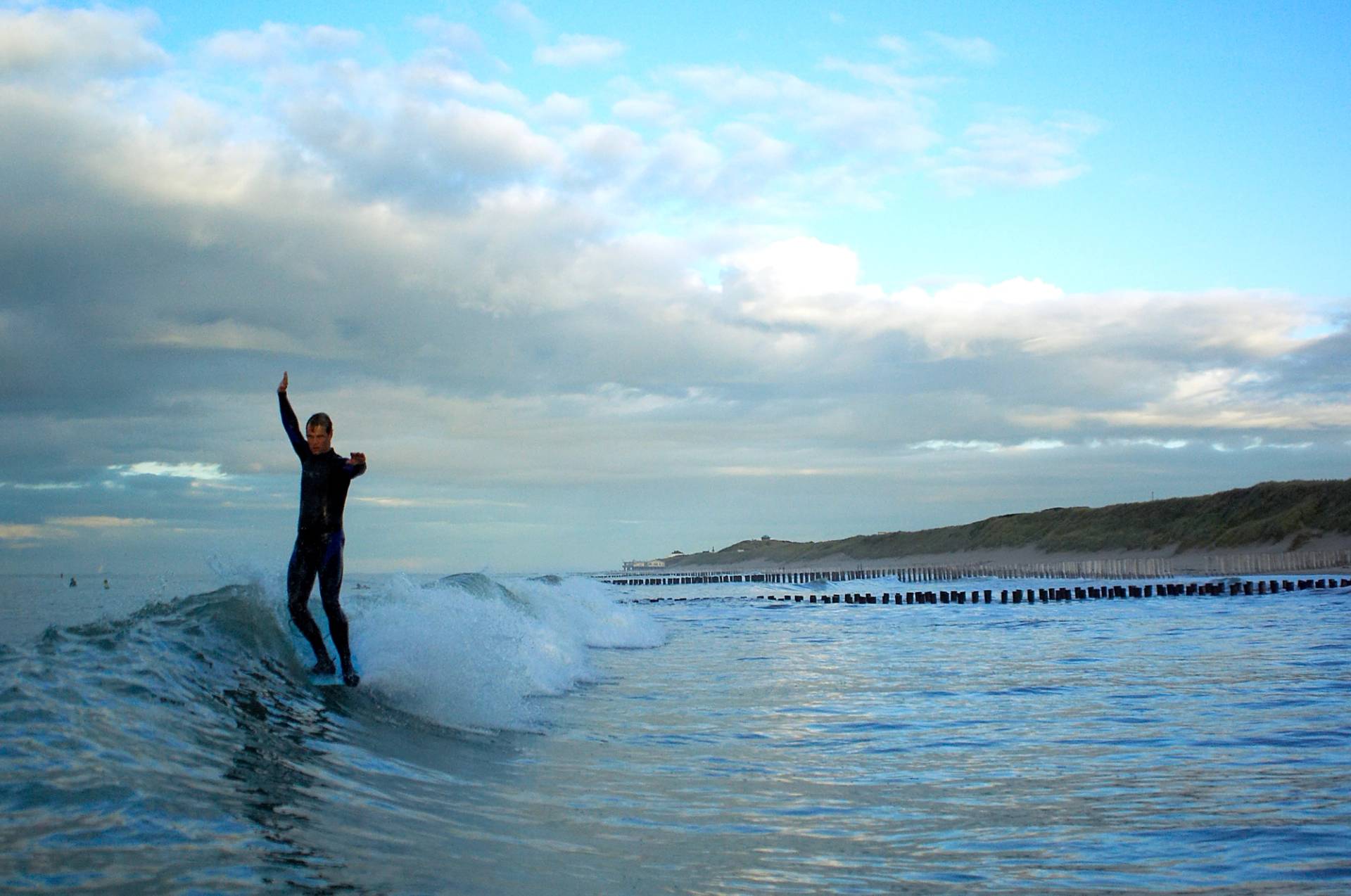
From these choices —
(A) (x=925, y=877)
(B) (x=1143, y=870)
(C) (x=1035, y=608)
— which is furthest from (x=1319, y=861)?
(C) (x=1035, y=608)

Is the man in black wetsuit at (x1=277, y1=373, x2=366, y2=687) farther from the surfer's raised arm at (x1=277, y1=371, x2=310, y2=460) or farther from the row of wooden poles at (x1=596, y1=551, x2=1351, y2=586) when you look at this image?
the row of wooden poles at (x1=596, y1=551, x2=1351, y2=586)

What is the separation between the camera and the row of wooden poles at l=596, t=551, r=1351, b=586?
64.9m

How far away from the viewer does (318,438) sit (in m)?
8.27

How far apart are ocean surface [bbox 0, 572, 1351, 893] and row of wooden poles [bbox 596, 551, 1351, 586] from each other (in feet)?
188

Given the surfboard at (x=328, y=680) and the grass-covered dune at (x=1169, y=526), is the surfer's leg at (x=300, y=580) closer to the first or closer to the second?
the surfboard at (x=328, y=680)

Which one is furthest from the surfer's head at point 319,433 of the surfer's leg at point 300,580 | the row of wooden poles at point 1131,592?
the row of wooden poles at point 1131,592

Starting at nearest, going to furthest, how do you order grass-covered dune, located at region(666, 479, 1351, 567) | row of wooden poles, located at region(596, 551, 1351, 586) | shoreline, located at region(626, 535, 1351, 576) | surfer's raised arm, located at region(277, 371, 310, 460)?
surfer's raised arm, located at region(277, 371, 310, 460) → row of wooden poles, located at region(596, 551, 1351, 586) → shoreline, located at region(626, 535, 1351, 576) → grass-covered dune, located at region(666, 479, 1351, 567)

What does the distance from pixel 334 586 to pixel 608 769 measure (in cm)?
269

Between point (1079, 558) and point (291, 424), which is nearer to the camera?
point (291, 424)

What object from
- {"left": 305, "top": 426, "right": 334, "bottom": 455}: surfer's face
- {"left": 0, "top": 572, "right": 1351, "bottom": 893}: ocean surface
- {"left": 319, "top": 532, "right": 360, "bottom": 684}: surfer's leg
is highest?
{"left": 305, "top": 426, "right": 334, "bottom": 455}: surfer's face

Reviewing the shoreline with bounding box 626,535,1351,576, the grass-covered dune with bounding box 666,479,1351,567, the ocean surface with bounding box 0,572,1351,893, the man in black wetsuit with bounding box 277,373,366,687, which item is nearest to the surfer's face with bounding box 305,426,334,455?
the man in black wetsuit with bounding box 277,373,366,687

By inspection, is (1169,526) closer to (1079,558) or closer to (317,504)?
(1079,558)

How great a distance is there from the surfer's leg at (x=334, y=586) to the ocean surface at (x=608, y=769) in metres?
0.54

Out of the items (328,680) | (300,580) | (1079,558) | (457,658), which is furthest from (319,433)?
(1079,558)
